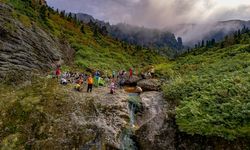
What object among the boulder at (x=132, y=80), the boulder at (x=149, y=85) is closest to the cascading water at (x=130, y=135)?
the boulder at (x=149, y=85)

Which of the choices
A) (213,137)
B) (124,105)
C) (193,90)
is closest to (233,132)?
(213,137)

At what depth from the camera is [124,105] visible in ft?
104

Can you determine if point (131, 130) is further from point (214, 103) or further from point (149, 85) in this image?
point (149, 85)

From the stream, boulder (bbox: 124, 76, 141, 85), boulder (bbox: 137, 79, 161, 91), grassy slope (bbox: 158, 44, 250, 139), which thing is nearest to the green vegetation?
grassy slope (bbox: 158, 44, 250, 139)

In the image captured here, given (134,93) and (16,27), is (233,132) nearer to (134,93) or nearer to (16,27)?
(134,93)

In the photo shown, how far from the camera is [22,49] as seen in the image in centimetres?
4684

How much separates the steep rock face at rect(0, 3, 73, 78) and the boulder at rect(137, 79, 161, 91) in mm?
14827

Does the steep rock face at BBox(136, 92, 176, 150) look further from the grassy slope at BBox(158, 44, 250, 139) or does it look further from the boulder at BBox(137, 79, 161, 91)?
the boulder at BBox(137, 79, 161, 91)

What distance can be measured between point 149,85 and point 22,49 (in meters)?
19.7

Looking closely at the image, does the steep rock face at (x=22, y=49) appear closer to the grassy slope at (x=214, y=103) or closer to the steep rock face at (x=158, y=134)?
the steep rock face at (x=158, y=134)

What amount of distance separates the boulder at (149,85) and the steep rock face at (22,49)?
Result: 48.6 feet

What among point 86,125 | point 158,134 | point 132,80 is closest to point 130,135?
point 158,134

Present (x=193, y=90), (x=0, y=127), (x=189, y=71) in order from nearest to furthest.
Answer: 1. (x=0, y=127)
2. (x=193, y=90)
3. (x=189, y=71)

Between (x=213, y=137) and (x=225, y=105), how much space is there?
3.62 meters
